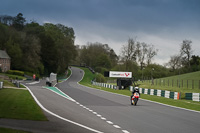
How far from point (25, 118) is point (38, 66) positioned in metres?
95.0

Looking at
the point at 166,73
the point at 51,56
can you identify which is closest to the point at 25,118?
the point at 166,73

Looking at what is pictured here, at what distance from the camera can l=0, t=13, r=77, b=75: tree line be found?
10269cm

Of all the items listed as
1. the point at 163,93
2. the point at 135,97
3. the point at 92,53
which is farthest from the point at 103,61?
the point at 135,97

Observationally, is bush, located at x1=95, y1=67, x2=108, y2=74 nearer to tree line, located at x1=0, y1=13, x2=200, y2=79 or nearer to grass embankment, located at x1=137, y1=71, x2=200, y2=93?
tree line, located at x1=0, y1=13, x2=200, y2=79

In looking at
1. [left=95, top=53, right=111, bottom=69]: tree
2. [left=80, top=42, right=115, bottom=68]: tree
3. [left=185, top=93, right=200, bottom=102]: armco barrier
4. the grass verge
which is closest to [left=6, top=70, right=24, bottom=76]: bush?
[left=95, top=53, right=111, bottom=69]: tree

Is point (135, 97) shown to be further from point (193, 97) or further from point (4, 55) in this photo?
point (4, 55)

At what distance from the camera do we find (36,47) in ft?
341

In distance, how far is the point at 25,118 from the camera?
1277 cm

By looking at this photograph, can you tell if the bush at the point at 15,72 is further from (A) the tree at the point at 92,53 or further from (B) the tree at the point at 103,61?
(A) the tree at the point at 92,53

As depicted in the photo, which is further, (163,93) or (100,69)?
(100,69)

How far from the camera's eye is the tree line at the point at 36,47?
4043 inches

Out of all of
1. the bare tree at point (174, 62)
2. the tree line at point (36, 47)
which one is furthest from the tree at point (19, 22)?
the bare tree at point (174, 62)

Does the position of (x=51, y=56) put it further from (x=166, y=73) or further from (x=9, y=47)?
(x=166, y=73)

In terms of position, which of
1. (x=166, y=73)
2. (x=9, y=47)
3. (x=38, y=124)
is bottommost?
(x=38, y=124)
